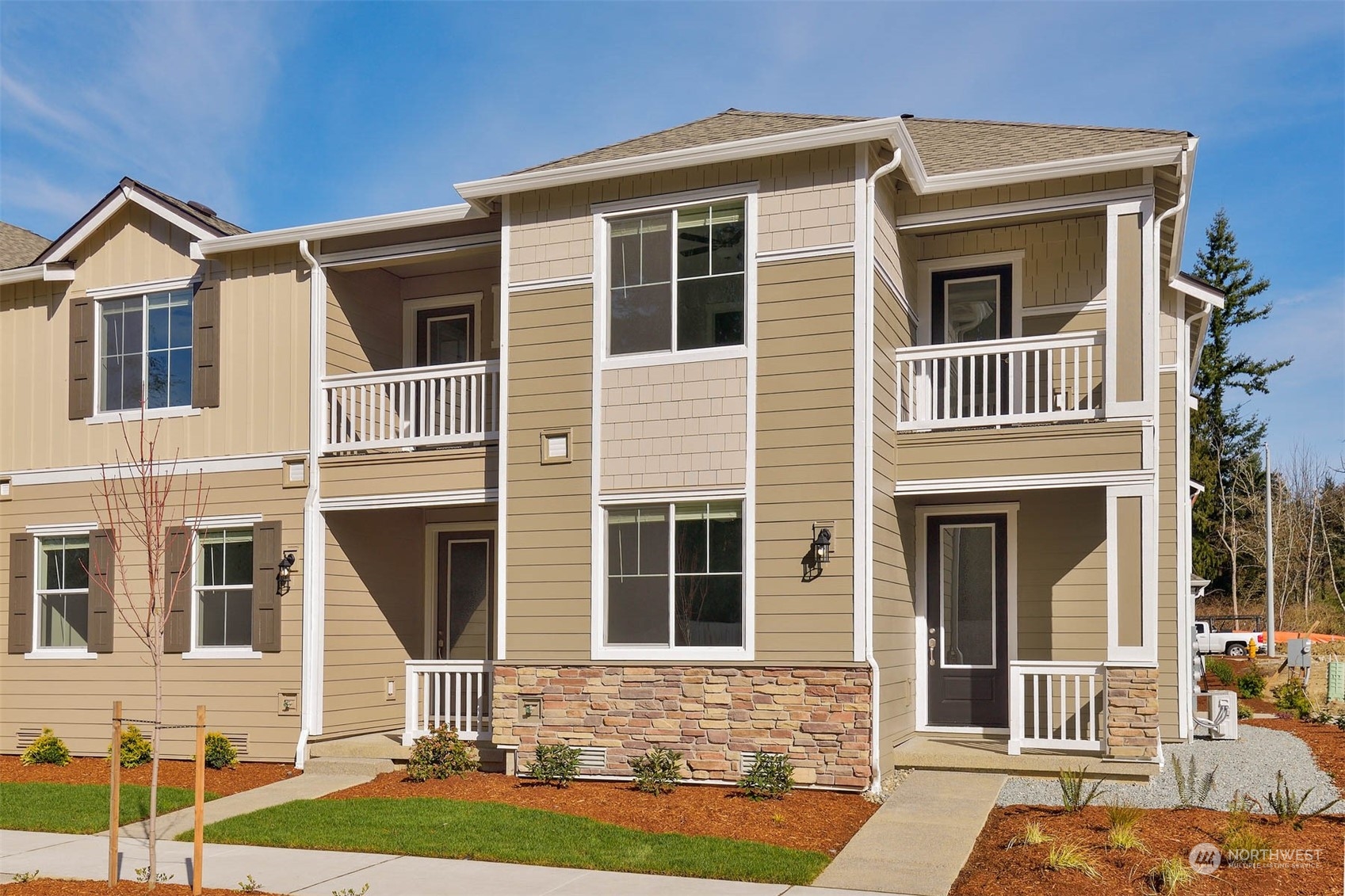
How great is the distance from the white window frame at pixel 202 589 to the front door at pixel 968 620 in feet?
25.1

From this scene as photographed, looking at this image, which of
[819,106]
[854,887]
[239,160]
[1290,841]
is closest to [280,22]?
[239,160]

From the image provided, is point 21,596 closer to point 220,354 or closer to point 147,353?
point 147,353

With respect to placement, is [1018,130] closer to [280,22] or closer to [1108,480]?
[1108,480]

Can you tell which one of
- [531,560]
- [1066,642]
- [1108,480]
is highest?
[1108,480]

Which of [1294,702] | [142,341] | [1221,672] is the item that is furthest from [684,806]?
[1221,672]

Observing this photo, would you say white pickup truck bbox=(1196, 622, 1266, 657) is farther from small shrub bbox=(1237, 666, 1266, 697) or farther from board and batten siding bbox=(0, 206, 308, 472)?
board and batten siding bbox=(0, 206, 308, 472)

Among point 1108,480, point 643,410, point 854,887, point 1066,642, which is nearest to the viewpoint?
point 854,887

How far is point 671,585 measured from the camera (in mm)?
11555

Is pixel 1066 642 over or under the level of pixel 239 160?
under

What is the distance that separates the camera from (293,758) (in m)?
13.2

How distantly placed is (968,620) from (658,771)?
411cm

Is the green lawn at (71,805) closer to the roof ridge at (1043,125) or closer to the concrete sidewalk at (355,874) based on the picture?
the concrete sidewalk at (355,874)

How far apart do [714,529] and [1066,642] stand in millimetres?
4067

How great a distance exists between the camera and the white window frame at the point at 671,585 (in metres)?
11.2
